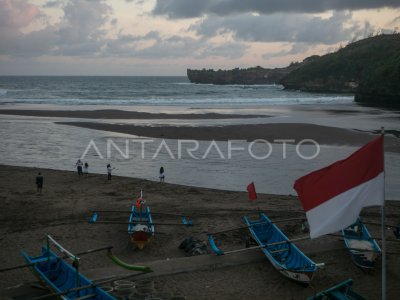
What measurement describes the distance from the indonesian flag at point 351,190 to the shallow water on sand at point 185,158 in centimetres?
1482

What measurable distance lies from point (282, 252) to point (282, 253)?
0.03m

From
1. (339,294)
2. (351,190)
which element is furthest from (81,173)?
(351,190)

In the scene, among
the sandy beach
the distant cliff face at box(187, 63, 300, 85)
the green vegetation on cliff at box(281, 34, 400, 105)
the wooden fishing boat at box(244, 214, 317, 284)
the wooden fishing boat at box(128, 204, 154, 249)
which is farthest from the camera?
the distant cliff face at box(187, 63, 300, 85)

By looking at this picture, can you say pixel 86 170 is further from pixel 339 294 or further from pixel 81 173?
pixel 339 294

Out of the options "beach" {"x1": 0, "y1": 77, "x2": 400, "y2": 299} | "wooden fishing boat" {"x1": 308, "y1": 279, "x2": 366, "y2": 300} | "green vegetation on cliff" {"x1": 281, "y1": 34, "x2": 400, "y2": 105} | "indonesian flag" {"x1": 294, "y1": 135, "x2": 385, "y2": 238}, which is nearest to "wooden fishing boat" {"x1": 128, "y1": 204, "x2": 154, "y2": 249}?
"beach" {"x1": 0, "y1": 77, "x2": 400, "y2": 299}

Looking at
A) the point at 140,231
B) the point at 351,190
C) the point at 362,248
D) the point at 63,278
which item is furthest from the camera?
the point at 140,231

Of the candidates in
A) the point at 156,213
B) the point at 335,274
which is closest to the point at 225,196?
the point at 156,213

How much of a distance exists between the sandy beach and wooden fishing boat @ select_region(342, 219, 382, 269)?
300 mm

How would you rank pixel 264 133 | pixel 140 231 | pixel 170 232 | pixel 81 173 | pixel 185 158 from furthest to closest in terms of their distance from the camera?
pixel 264 133, pixel 185 158, pixel 81 173, pixel 170 232, pixel 140 231

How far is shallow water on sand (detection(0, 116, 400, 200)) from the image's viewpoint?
2497cm

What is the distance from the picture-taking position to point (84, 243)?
50.0ft

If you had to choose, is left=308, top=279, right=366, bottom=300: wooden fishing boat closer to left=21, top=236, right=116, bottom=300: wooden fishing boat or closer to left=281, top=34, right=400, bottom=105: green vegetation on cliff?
left=21, top=236, right=116, bottom=300: wooden fishing boat

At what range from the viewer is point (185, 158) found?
30.0 m

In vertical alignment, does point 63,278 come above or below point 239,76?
below
